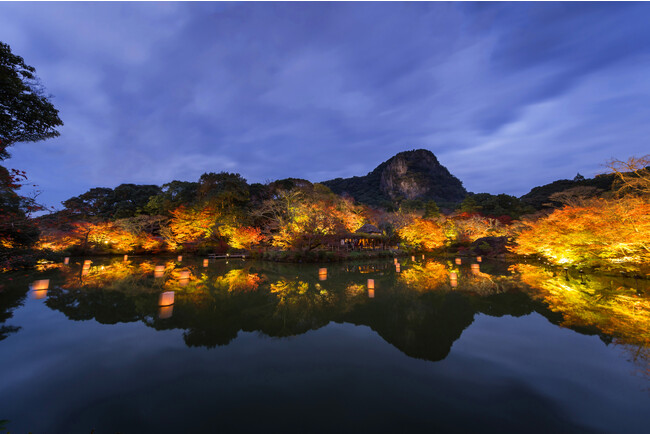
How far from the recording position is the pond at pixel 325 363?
8.93ft

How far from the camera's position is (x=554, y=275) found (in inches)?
445

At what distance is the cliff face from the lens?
7819 cm

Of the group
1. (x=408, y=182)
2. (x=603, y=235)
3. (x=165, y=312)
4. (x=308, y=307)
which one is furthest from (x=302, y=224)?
(x=408, y=182)

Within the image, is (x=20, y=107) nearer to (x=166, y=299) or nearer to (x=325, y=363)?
(x=166, y=299)

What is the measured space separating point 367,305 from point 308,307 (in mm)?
1717

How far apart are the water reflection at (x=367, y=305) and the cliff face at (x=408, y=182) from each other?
64.3 meters

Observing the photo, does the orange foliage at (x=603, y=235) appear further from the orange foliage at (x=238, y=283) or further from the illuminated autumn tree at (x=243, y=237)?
the illuminated autumn tree at (x=243, y=237)

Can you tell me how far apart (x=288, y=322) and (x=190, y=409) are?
2.93 meters

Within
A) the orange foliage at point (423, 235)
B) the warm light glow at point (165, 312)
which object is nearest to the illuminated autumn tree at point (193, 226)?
the warm light glow at point (165, 312)

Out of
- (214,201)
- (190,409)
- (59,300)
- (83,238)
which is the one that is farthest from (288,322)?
(83,238)

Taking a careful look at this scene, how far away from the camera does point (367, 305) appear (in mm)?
6879

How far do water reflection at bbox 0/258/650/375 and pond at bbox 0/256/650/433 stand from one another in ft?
0.20

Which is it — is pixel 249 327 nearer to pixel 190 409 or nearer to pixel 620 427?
pixel 190 409

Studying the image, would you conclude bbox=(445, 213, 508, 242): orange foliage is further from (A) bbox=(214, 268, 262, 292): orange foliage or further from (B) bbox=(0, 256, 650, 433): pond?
(A) bbox=(214, 268, 262, 292): orange foliage
